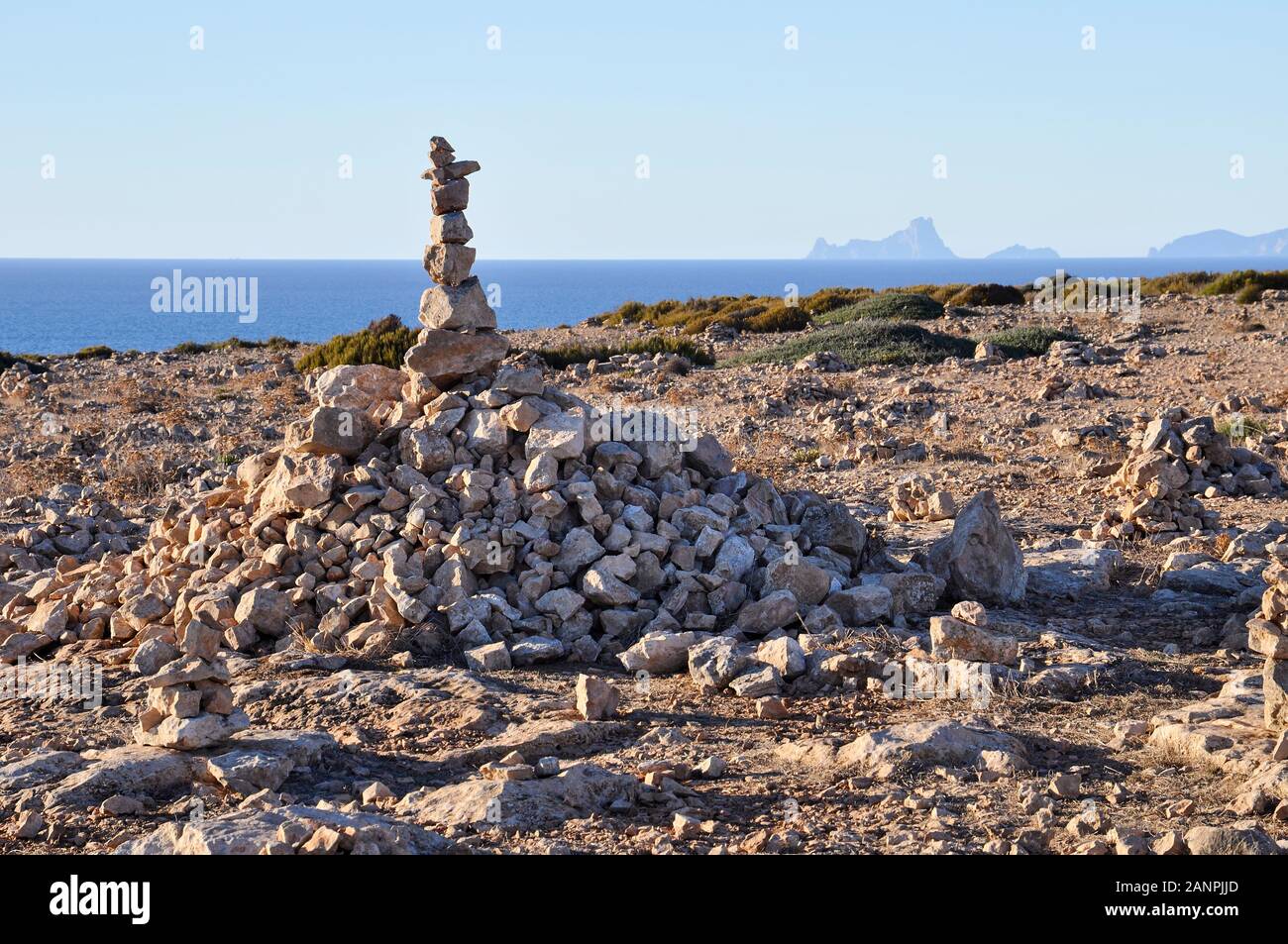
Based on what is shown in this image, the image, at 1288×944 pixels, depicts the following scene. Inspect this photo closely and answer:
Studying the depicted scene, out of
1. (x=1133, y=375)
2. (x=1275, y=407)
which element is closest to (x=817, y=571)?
(x=1275, y=407)

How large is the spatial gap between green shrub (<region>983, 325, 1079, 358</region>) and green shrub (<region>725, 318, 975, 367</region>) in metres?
0.57

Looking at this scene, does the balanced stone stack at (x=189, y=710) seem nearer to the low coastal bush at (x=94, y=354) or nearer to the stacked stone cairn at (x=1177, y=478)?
the stacked stone cairn at (x=1177, y=478)

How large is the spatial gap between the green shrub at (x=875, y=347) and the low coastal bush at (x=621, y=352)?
93cm

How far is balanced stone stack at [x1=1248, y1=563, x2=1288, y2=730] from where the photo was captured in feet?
19.9

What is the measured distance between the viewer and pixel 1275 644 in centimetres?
608

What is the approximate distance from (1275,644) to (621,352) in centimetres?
1850

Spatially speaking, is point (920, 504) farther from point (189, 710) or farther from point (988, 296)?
point (988, 296)

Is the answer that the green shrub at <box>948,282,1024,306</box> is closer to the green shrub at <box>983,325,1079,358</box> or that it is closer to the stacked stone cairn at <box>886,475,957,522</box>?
the green shrub at <box>983,325,1079,358</box>

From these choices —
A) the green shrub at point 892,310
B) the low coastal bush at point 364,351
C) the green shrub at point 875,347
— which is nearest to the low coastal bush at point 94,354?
the low coastal bush at point 364,351

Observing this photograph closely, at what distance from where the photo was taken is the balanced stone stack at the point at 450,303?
9516 millimetres

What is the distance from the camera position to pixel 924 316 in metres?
28.5

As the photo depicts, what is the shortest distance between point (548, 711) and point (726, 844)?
2032 mm
